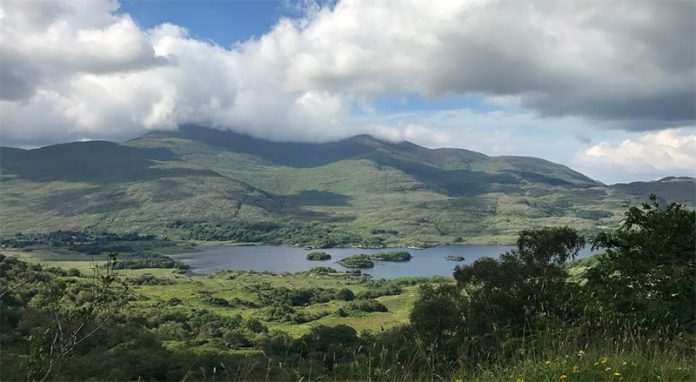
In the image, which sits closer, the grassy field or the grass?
the grass

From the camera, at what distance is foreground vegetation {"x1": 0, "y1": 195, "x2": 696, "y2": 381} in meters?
6.13

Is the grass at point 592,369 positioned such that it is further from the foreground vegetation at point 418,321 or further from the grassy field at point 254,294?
the grassy field at point 254,294

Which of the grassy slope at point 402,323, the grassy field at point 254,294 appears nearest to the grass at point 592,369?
the grassy slope at point 402,323

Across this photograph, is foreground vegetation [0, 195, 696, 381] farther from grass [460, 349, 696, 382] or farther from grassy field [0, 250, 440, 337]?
grassy field [0, 250, 440, 337]

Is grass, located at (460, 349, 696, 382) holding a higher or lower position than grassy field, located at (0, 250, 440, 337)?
higher

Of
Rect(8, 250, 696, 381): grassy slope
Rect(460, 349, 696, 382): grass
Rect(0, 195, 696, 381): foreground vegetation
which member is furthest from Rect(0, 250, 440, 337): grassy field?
Rect(460, 349, 696, 382): grass

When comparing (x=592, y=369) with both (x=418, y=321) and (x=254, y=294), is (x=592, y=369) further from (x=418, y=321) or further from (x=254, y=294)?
(x=254, y=294)

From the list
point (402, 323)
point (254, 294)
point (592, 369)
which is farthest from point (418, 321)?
point (254, 294)

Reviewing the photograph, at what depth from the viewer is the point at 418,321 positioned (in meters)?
41.2

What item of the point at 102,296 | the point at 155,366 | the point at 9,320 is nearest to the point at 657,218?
the point at 102,296

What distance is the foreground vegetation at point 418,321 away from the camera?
613cm

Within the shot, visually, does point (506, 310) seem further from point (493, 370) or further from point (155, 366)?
point (493, 370)

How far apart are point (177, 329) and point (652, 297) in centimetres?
8601

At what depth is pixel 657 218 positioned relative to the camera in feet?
65.2
